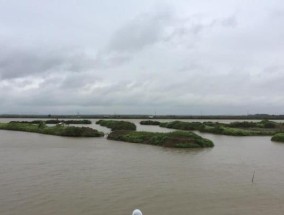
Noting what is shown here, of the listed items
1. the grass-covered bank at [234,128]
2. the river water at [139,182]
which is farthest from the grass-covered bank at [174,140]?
the grass-covered bank at [234,128]

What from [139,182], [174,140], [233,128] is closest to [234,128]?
[233,128]

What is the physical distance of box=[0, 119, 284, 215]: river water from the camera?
1502cm

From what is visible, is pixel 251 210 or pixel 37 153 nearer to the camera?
pixel 251 210

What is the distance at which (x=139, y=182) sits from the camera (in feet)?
63.9

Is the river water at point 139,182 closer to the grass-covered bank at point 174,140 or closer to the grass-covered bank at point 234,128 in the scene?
the grass-covered bank at point 174,140

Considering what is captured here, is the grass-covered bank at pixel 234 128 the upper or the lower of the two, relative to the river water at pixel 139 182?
upper

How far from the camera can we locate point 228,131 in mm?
53781

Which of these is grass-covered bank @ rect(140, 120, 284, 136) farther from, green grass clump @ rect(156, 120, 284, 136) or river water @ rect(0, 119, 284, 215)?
river water @ rect(0, 119, 284, 215)

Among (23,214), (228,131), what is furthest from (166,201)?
(228,131)

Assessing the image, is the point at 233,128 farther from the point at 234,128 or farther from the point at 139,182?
the point at 139,182

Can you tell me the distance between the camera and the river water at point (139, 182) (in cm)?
1502

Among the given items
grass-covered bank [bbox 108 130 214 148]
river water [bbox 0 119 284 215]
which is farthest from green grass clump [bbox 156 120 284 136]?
river water [bbox 0 119 284 215]

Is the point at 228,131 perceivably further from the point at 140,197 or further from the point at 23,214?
the point at 23,214

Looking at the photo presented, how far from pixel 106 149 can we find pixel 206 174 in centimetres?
1331
